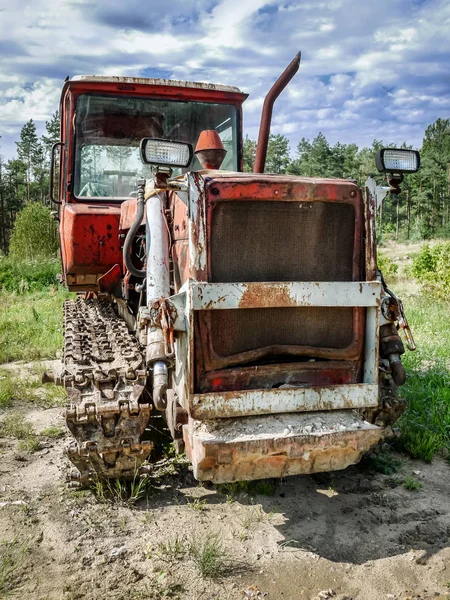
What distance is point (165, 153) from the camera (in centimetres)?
298

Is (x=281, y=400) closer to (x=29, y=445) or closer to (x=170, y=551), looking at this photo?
(x=170, y=551)

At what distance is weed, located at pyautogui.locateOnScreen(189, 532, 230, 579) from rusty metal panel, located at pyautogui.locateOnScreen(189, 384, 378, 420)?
64 cm

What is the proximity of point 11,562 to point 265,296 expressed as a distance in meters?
1.81

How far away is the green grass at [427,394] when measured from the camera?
14.3 ft

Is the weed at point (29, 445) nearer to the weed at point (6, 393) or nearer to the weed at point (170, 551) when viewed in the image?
the weed at point (6, 393)

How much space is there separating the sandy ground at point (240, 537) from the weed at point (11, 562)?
1 centimetres

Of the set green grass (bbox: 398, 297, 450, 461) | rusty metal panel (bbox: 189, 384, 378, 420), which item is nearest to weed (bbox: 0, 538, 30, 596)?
rusty metal panel (bbox: 189, 384, 378, 420)

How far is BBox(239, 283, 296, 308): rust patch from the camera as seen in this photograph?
2986 millimetres

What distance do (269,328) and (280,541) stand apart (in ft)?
3.72

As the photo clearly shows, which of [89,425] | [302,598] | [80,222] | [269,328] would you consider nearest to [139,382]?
[89,425]

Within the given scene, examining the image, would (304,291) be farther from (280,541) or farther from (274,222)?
(280,541)

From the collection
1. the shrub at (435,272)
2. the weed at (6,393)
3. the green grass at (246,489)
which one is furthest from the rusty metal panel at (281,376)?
the shrub at (435,272)

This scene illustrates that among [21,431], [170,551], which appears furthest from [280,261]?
[21,431]

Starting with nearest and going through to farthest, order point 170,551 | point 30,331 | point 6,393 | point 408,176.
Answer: point 170,551
point 6,393
point 30,331
point 408,176
